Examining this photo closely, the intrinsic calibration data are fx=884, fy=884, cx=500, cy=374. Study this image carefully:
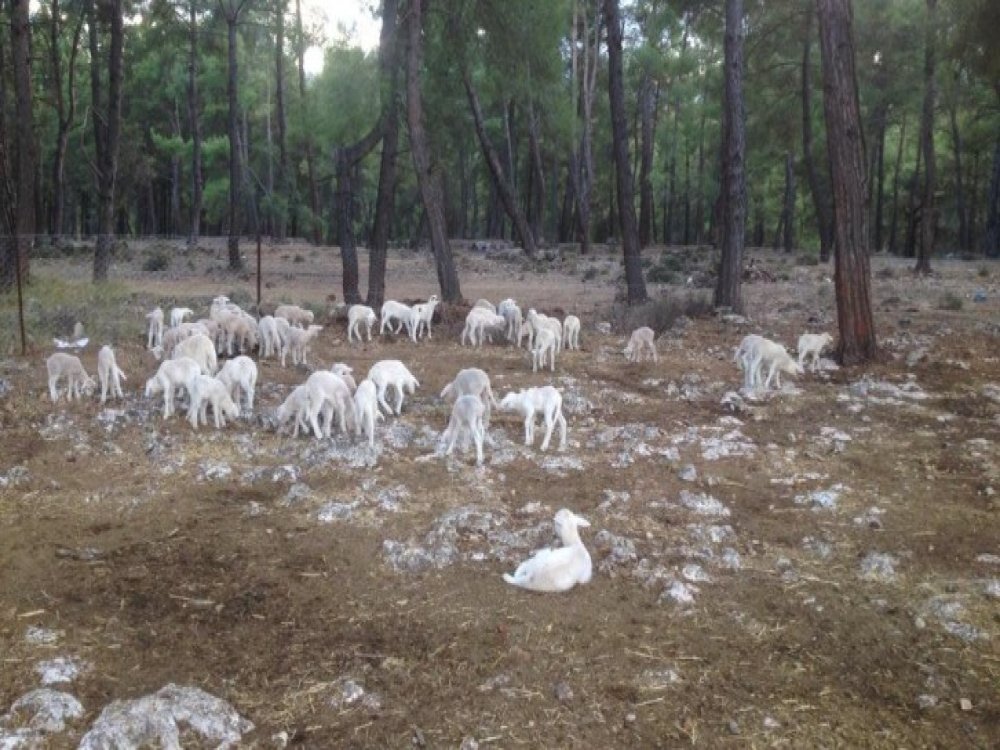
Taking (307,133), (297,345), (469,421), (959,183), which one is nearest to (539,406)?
(469,421)

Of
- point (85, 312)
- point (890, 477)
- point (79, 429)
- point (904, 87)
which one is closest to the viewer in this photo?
point (890, 477)

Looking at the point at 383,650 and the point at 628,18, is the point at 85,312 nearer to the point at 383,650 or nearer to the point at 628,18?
the point at 383,650

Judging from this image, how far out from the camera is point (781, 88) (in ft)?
102

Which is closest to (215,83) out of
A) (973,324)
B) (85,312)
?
(85,312)

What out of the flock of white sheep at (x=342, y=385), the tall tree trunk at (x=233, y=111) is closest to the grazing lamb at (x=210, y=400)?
the flock of white sheep at (x=342, y=385)

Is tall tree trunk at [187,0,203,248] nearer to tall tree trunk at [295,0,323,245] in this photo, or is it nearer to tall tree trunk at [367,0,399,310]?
tall tree trunk at [295,0,323,245]

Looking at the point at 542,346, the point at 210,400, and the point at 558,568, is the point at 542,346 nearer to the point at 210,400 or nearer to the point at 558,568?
the point at 210,400

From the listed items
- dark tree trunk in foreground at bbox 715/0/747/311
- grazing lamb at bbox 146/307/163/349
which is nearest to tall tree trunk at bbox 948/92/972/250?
dark tree trunk in foreground at bbox 715/0/747/311

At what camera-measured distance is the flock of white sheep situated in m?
6.09

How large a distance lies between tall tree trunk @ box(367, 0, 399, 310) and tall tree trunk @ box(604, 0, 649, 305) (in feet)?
13.7

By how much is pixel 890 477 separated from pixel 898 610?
267 cm

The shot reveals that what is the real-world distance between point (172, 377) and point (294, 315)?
4823 mm

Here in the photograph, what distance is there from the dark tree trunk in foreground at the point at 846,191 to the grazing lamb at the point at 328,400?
711cm

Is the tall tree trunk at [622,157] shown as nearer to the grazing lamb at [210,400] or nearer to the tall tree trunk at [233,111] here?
the tall tree trunk at [233,111]
